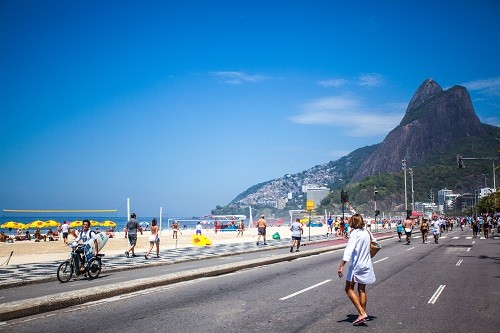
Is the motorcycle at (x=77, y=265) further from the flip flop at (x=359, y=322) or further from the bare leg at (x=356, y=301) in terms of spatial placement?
the flip flop at (x=359, y=322)

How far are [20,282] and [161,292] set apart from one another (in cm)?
523

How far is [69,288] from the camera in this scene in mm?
12406

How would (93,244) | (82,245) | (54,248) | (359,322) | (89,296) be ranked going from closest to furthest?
(359,322)
(89,296)
(82,245)
(93,244)
(54,248)

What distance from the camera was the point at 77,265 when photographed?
14.4m

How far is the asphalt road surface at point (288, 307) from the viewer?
7438 millimetres

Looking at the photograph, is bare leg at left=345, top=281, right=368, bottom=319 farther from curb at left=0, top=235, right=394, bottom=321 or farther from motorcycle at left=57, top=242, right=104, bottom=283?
motorcycle at left=57, top=242, right=104, bottom=283

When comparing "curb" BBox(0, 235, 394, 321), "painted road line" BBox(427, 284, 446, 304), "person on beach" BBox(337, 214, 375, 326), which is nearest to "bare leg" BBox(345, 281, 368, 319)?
"person on beach" BBox(337, 214, 375, 326)

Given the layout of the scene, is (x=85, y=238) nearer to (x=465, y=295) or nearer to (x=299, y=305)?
(x=299, y=305)

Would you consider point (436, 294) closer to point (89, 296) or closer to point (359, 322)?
point (359, 322)

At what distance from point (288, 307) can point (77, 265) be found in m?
8.31

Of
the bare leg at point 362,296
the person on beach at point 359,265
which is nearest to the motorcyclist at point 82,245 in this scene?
the person on beach at point 359,265

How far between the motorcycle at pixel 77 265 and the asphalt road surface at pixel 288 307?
371 centimetres

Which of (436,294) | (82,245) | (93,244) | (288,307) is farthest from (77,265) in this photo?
(436,294)

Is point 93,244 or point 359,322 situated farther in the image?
point 93,244
